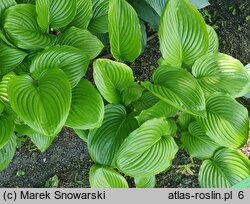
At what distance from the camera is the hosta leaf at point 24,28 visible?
131 cm

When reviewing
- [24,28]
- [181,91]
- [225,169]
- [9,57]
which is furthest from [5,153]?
[225,169]

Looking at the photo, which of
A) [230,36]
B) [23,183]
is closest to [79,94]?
[23,183]

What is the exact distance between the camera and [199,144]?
1.45 metres

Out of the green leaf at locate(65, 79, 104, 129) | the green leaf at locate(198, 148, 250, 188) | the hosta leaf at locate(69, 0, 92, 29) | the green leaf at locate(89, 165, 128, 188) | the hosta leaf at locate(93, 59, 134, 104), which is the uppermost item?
the hosta leaf at locate(69, 0, 92, 29)

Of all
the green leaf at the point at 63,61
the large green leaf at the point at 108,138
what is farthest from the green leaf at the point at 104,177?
the green leaf at the point at 63,61

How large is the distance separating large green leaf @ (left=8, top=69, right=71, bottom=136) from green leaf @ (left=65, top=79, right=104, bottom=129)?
4.1 inches

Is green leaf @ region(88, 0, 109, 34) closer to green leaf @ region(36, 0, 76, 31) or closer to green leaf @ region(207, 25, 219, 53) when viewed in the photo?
green leaf @ region(36, 0, 76, 31)

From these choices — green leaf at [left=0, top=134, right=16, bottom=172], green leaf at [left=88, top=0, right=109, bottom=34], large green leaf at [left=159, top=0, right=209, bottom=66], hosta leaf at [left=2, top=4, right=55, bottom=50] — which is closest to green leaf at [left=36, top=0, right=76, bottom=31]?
hosta leaf at [left=2, top=4, right=55, bottom=50]

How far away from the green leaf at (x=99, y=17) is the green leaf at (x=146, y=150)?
458 millimetres

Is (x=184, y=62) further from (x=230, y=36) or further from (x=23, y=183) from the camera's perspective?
(x=23, y=183)

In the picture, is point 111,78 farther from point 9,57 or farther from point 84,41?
point 9,57

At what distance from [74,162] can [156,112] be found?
66 cm

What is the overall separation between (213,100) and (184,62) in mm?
169

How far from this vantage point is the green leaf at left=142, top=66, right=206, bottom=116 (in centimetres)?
124
